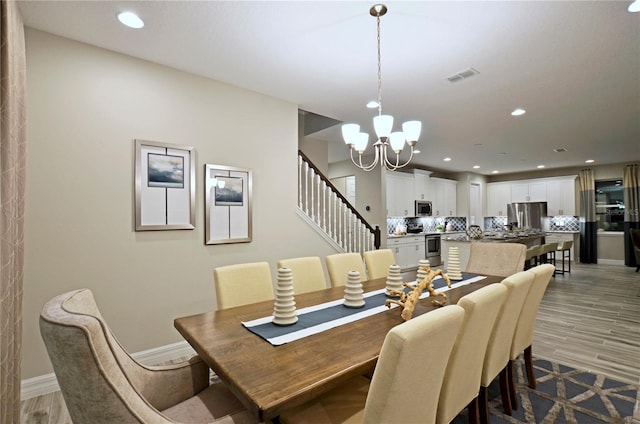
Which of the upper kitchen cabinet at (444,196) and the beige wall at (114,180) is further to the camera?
the upper kitchen cabinet at (444,196)

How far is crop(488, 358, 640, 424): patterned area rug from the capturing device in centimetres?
202

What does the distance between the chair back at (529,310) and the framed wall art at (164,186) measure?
9.20 ft

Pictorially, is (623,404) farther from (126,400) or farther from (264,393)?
(126,400)

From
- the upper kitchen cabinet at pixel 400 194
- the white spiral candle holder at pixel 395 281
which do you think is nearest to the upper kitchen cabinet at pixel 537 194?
the upper kitchen cabinet at pixel 400 194

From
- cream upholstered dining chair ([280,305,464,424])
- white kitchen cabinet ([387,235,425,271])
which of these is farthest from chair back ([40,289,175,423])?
white kitchen cabinet ([387,235,425,271])

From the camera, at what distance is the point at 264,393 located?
1.03 metres

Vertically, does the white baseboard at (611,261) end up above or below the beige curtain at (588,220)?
below

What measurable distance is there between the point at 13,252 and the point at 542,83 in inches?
179

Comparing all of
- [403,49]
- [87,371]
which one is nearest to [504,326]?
[87,371]

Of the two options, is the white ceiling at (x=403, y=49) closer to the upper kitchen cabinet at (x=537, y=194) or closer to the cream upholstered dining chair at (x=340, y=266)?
the cream upholstered dining chair at (x=340, y=266)

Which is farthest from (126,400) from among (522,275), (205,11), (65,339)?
(205,11)

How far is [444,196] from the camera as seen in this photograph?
29.6 ft

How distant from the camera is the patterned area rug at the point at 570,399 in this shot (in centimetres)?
202

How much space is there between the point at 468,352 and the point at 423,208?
7083 millimetres
